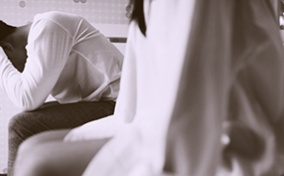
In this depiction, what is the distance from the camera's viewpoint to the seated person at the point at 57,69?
1215mm

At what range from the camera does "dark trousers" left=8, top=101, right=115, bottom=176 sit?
3.94 ft

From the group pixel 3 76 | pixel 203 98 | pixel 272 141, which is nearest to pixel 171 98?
pixel 203 98

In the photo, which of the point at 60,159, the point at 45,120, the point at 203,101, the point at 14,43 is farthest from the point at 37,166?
the point at 14,43

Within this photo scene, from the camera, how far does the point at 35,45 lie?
4.03 feet

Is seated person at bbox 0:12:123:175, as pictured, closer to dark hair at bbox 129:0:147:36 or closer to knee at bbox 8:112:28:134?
knee at bbox 8:112:28:134

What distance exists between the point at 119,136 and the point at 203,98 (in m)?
0.15

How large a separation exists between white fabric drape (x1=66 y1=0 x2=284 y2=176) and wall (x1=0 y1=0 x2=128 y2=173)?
66.4 inches

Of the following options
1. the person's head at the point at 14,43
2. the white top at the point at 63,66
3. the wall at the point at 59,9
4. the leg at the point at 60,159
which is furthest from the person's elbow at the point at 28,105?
the wall at the point at 59,9

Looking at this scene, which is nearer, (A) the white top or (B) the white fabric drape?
(B) the white fabric drape

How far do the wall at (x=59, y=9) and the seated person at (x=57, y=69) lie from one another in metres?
0.79

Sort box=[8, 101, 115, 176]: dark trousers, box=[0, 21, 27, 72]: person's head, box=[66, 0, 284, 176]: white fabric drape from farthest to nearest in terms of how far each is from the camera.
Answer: box=[0, 21, 27, 72]: person's head
box=[8, 101, 115, 176]: dark trousers
box=[66, 0, 284, 176]: white fabric drape

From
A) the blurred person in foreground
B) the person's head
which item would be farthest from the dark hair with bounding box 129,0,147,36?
the person's head

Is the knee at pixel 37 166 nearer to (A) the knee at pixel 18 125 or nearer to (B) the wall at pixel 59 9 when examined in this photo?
(A) the knee at pixel 18 125

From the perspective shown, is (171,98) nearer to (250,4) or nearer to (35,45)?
(250,4)
